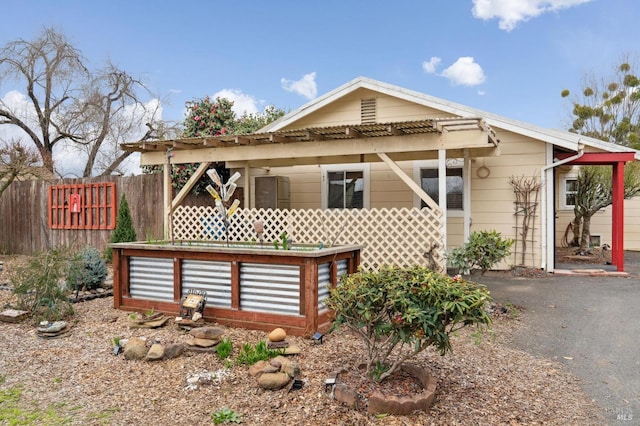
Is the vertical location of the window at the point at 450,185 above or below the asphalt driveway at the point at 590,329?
above

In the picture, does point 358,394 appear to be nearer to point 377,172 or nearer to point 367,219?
point 367,219

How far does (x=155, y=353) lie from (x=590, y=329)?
190 inches

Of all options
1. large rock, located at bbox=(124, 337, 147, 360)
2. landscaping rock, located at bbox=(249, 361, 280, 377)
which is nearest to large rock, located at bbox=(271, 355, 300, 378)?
landscaping rock, located at bbox=(249, 361, 280, 377)

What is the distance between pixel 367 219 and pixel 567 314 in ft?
11.6

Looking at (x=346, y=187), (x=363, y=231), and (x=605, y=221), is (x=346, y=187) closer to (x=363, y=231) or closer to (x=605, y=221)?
(x=363, y=231)

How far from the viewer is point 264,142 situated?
27.5ft

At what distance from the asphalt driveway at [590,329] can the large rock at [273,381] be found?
7.38 feet

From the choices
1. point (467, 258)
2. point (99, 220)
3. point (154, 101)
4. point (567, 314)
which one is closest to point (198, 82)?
point (154, 101)

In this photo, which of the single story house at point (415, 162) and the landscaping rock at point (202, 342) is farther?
the single story house at point (415, 162)

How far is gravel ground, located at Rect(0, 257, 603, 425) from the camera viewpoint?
3.04 metres

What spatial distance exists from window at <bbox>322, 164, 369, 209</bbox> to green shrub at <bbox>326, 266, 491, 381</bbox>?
7178mm

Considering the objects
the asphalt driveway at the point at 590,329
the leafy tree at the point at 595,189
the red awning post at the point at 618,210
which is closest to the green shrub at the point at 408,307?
the asphalt driveway at the point at 590,329

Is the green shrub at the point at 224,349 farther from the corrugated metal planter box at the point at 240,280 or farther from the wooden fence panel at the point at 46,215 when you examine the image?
the wooden fence panel at the point at 46,215

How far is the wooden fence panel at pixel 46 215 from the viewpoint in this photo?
1107cm
